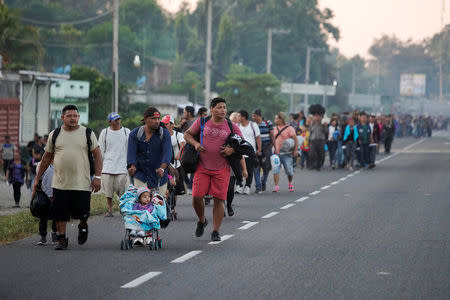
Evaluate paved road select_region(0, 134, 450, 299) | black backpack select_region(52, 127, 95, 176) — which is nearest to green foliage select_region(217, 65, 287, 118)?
paved road select_region(0, 134, 450, 299)

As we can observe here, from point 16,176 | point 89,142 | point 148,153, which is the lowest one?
point 16,176

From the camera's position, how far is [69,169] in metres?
11.9

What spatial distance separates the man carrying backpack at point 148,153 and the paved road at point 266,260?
865 mm

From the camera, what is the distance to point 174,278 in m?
9.60

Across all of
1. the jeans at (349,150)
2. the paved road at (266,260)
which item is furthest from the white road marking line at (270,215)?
the jeans at (349,150)

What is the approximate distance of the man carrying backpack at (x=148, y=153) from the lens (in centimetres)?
1302

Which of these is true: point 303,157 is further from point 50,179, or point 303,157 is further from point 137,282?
point 137,282

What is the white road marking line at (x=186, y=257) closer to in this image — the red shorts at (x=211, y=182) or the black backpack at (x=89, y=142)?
the red shorts at (x=211, y=182)

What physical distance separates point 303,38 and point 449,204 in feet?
322

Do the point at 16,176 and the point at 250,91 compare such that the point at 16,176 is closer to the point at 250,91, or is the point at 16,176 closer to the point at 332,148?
the point at 332,148

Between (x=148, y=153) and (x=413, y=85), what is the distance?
563ft

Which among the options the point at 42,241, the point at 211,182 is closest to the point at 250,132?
the point at 211,182

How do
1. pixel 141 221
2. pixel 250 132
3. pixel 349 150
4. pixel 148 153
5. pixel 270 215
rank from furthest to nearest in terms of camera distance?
pixel 349 150
pixel 250 132
pixel 270 215
pixel 148 153
pixel 141 221

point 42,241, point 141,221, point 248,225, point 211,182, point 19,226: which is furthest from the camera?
point 248,225
